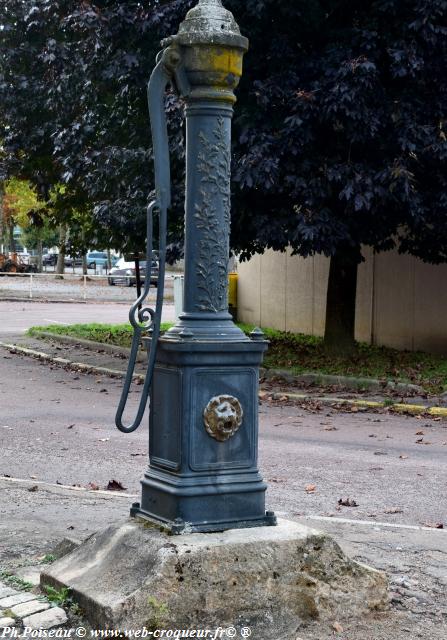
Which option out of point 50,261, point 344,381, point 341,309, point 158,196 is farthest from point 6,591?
point 50,261

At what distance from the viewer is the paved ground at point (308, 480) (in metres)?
5.91

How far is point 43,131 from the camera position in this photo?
20578 mm

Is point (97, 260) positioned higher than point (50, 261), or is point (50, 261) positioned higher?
point (97, 260)

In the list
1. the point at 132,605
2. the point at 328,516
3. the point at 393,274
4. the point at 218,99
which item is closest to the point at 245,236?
the point at 393,274

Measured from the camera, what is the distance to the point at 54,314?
31.9 m

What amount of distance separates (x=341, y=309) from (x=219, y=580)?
13.3 metres

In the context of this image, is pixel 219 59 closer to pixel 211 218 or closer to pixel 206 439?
pixel 211 218

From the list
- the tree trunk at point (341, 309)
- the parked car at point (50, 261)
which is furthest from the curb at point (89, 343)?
the parked car at point (50, 261)

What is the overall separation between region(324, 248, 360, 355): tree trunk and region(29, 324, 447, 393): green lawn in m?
0.24

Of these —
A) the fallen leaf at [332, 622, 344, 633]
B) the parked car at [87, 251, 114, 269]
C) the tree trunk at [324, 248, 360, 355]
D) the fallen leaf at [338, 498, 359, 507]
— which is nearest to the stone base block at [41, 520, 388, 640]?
the fallen leaf at [332, 622, 344, 633]

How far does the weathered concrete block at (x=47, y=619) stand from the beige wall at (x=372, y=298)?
49.6 ft

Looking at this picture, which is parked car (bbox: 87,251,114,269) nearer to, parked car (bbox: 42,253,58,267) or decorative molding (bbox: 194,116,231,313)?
parked car (bbox: 42,253,58,267)

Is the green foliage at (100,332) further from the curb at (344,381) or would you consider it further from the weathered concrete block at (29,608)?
the weathered concrete block at (29,608)

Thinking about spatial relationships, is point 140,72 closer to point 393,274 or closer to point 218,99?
point 393,274
